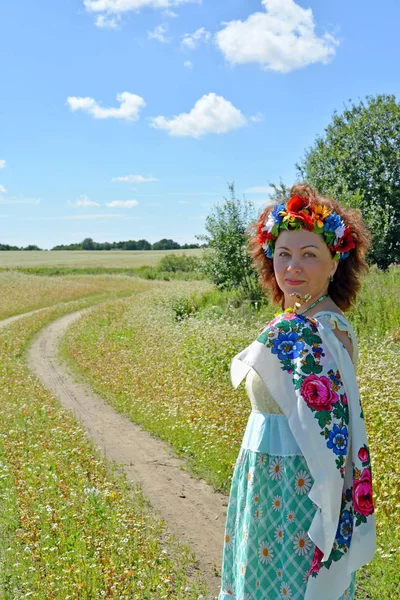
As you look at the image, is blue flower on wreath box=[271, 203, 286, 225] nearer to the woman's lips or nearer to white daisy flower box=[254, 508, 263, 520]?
the woman's lips

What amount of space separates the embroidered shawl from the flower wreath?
1.53 feet

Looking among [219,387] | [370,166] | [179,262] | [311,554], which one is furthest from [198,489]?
[179,262]

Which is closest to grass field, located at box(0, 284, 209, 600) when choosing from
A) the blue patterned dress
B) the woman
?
the blue patterned dress

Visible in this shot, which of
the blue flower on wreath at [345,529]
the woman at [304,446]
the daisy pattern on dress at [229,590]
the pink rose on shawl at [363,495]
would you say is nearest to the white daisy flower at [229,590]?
the daisy pattern on dress at [229,590]

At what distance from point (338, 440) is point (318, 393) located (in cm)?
22

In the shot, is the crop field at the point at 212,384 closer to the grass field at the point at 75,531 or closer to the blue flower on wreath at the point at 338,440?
the grass field at the point at 75,531

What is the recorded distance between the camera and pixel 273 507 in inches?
117

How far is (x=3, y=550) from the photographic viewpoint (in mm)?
5309

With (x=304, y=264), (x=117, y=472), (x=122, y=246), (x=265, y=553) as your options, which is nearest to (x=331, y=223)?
(x=304, y=264)

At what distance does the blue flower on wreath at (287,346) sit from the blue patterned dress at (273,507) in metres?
0.18

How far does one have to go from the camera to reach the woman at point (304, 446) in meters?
2.80

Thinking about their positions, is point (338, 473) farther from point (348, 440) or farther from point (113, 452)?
point (113, 452)

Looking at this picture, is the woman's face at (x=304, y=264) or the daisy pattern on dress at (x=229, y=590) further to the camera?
the daisy pattern on dress at (x=229, y=590)

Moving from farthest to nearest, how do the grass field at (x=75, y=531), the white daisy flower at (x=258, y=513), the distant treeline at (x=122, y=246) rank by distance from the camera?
the distant treeline at (x=122, y=246) → the grass field at (x=75, y=531) → the white daisy flower at (x=258, y=513)
